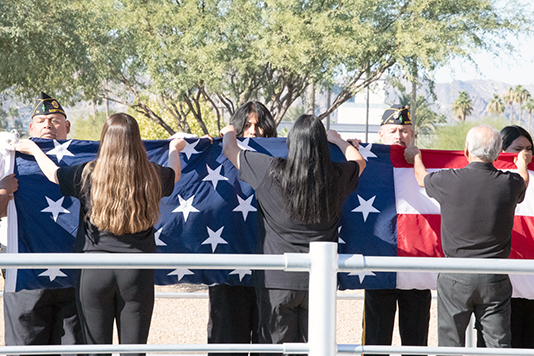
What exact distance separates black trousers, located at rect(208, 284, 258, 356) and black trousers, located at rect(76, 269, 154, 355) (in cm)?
99

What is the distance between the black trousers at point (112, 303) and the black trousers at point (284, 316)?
2.38ft

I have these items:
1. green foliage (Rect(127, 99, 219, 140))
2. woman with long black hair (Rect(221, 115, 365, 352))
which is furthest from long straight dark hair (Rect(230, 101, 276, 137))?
green foliage (Rect(127, 99, 219, 140))

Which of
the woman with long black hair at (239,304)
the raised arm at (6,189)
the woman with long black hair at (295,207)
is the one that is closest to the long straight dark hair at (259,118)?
the woman with long black hair at (239,304)

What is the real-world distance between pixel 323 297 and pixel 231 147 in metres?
1.81

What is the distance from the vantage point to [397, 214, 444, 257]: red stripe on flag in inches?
174

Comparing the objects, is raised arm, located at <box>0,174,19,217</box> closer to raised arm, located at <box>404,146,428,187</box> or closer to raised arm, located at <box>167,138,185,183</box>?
raised arm, located at <box>167,138,185,183</box>

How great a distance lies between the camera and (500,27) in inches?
615

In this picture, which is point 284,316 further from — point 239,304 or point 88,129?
point 88,129

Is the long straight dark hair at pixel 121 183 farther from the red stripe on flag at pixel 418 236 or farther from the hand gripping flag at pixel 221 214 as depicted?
the red stripe on flag at pixel 418 236

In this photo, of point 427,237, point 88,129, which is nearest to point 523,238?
point 427,237

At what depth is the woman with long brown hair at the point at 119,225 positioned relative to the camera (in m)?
3.11

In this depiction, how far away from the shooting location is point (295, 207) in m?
3.24

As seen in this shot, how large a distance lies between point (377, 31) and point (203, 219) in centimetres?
1269

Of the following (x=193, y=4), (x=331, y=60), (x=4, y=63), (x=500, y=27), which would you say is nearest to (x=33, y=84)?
(x=4, y=63)
